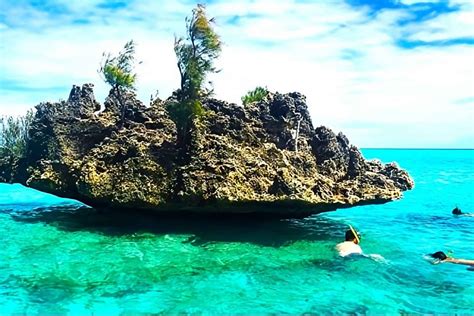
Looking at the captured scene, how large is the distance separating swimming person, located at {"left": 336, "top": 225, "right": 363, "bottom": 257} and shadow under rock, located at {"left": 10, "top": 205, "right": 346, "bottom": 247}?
1.19 meters

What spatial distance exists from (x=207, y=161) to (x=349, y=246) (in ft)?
25.0

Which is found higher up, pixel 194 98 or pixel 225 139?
pixel 194 98

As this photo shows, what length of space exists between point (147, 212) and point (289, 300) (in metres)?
11.4

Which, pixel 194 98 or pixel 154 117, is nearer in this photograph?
pixel 194 98

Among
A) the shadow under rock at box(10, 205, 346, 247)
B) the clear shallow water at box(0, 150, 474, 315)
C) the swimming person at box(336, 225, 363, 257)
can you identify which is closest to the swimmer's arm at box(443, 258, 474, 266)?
the clear shallow water at box(0, 150, 474, 315)

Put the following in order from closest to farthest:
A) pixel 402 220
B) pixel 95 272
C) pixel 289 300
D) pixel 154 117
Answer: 1. pixel 289 300
2. pixel 95 272
3. pixel 154 117
4. pixel 402 220

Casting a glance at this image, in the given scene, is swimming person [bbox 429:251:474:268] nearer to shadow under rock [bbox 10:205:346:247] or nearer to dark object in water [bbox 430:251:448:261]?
dark object in water [bbox 430:251:448:261]

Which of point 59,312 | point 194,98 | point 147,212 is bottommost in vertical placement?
point 59,312

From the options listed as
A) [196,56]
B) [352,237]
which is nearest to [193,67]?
[196,56]

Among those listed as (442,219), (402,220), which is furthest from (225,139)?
(442,219)

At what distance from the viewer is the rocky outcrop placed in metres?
20.7

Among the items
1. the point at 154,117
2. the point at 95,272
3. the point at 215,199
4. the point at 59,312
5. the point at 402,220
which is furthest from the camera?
the point at 402,220

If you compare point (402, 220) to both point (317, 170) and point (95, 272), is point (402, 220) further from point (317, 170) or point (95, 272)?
point (95, 272)

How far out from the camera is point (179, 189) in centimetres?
2086
